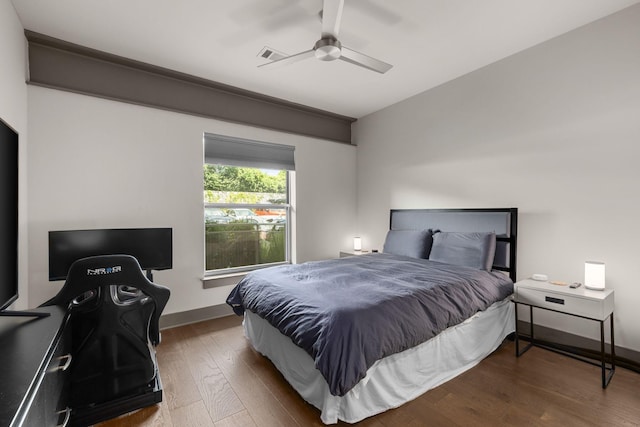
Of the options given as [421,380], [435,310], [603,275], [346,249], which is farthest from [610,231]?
[346,249]

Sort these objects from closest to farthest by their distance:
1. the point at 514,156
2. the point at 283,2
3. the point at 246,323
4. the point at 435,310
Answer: the point at 435,310, the point at 283,2, the point at 246,323, the point at 514,156

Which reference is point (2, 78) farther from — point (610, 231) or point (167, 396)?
point (610, 231)

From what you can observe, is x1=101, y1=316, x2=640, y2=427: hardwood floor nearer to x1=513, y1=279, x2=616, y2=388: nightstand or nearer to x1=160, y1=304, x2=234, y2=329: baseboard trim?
x1=513, y1=279, x2=616, y2=388: nightstand

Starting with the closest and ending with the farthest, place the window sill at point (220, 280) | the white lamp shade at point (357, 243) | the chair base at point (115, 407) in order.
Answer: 1. the chair base at point (115, 407)
2. the window sill at point (220, 280)
3. the white lamp shade at point (357, 243)

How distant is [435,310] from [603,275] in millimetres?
1456

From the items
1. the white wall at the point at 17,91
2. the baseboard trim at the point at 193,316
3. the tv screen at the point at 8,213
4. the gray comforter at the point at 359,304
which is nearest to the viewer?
the tv screen at the point at 8,213

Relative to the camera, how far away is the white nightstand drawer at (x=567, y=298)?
214cm

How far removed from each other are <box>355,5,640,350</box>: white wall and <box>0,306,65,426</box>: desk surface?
3.60 meters

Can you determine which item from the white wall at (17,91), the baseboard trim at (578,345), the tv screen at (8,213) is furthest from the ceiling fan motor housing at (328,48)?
the baseboard trim at (578,345)

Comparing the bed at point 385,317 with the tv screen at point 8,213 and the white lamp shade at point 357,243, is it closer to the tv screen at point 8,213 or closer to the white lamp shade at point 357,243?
the white lamp shade at point 357,243

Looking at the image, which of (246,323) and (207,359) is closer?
(207,359)

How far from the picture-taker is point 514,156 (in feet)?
9.91

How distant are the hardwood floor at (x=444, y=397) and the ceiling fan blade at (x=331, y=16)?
100 inches

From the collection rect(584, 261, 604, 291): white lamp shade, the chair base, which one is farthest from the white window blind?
rect(584, 261, 604, 291): white lamp shade
